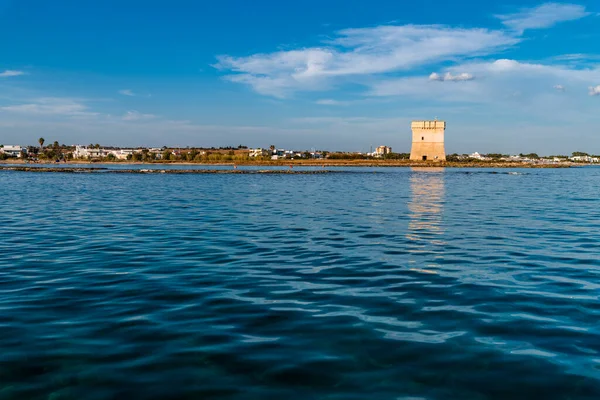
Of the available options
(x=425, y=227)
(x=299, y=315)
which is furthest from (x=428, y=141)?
(x=299, y=315)

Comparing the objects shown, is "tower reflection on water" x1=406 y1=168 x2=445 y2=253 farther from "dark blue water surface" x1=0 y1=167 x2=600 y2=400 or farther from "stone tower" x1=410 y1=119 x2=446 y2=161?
"stone tower" x1=410 y1=119 x2=446 y2=161

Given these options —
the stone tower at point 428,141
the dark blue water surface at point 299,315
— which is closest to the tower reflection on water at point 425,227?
the dark blue water surface at point 299,315

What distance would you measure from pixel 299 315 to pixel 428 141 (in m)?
155

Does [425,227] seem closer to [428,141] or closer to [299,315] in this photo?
[299,315]

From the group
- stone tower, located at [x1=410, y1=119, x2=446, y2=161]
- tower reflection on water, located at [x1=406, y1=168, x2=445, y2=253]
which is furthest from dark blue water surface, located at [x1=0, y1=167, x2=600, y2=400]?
stone tower, located at [x1=410, y1=119, x2=446, y2=161]

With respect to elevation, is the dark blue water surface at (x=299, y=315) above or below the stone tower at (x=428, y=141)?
below

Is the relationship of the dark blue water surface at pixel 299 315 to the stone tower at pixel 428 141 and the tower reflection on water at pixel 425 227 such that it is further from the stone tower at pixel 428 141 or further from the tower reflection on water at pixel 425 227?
the stone tower at pixel 428 141

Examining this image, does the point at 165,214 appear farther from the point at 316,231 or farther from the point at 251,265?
the point at 251,265

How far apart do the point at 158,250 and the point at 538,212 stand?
20.6 meters

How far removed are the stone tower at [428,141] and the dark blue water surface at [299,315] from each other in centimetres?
14118

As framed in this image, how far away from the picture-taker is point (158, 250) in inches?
609

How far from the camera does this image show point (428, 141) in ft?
518

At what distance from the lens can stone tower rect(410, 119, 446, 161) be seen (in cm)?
15512

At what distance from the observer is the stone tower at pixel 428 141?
155m
